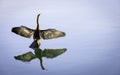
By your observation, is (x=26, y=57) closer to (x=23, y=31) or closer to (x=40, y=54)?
(x=40, y=54)

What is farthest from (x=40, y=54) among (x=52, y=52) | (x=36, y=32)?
(x=36, y=32)

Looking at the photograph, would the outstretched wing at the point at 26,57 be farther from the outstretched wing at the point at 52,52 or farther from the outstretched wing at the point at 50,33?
the outstretched wing at the point at 50,33

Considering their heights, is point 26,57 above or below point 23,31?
below

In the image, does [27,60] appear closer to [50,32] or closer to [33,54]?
[33,54]

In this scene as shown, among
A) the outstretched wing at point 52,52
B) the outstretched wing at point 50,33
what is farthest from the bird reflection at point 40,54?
the outstretched wing at point 50,33

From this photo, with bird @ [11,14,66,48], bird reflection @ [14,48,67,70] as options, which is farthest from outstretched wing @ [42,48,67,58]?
bird @ [11,14,66,48]

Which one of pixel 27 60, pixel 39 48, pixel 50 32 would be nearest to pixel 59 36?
pixel 50 32
